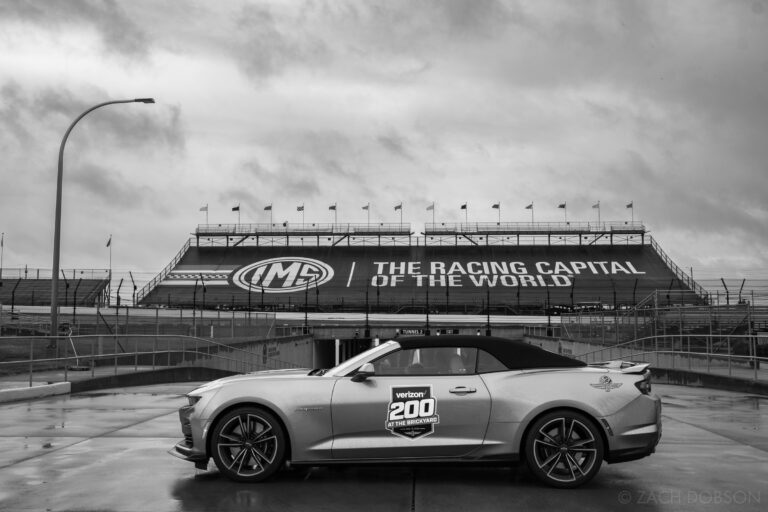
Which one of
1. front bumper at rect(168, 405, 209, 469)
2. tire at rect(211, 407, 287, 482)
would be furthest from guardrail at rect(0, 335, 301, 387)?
tire at rect(211, 407, 287, 482)

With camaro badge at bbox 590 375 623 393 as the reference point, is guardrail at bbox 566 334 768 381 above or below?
below

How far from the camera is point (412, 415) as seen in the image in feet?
22.0

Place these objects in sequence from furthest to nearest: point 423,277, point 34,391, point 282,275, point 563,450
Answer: point 282,275 < point 423,277 < point 34,391 < point 563,450

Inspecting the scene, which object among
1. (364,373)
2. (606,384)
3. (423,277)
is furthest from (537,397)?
(423,277)

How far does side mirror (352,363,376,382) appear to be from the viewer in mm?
6758

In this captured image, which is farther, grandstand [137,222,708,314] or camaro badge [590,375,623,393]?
grandstand [137,222,708,314]


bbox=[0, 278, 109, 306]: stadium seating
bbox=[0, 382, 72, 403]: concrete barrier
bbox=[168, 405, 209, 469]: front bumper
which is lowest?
bbox=[0, 382, 72, 403]: concrete barrier

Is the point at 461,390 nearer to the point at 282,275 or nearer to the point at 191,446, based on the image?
the point at 191,446

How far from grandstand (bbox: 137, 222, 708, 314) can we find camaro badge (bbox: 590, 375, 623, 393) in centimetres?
5428

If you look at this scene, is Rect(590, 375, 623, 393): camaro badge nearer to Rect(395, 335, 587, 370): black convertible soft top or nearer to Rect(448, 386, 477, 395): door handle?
Rect(395, 335, 587, 370): black convertible soft top

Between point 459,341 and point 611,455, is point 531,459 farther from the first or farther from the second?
→ point 459,341

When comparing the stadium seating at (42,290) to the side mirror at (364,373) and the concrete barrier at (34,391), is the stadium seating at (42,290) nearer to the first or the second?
the concrete barrier at (34,391)

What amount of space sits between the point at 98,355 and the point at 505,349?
46.9 feet

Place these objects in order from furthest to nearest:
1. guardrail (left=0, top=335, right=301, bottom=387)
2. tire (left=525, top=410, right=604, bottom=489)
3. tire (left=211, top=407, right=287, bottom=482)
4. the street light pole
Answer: the street light pole → guardrail (left=0, top=335, right=301, bottom=387) → tire (left=211, top=407, right=287, bottom=482) → tire (left=525, top=410, right=604, bottom=489)
